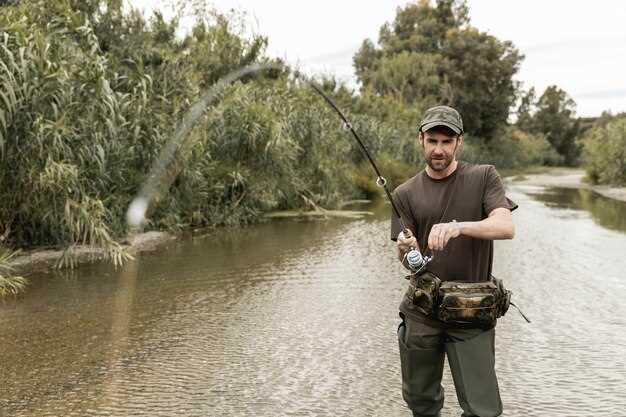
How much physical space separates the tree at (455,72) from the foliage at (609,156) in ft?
45.6

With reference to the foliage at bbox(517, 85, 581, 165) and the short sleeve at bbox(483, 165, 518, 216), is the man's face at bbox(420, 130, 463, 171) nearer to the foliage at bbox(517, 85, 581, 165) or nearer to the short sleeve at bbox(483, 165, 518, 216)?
the short sleeve at bbox(483, 165, 518, 216)

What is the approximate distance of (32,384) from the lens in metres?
4.88

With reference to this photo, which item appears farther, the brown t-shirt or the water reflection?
the water reflection

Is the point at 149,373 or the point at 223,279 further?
the point at 223,279

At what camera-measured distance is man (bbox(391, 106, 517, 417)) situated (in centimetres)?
300

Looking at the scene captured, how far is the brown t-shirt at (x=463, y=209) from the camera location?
122 inches

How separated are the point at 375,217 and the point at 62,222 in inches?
374

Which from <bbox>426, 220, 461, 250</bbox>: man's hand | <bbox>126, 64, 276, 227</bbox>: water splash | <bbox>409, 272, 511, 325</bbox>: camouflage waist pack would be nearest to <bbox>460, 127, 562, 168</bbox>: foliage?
<bbox>126, 64, 276, 227</bbox>: water splash

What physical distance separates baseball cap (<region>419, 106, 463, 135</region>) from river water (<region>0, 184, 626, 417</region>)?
197 centimetres

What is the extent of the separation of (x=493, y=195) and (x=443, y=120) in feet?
1.31

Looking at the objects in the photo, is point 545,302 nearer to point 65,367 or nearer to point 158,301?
point 158,301

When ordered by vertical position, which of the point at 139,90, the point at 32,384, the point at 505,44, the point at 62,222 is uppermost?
the point at 505,44

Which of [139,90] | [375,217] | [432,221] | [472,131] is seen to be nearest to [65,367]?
[432,221]

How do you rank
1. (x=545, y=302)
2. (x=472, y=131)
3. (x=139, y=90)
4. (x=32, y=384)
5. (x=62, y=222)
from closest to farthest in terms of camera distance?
(x=32, y=384) < (x=545, y=302) < (x=62, y=222) < (x=139, y=90) < (x=472, y=131)
